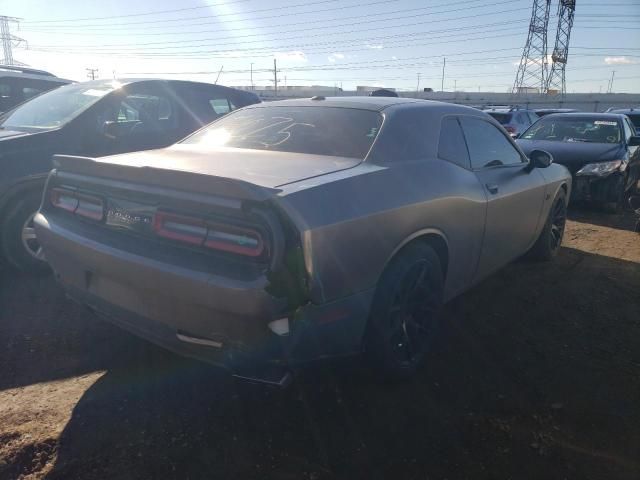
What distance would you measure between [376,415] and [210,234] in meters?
1.28

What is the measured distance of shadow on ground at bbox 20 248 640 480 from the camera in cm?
212

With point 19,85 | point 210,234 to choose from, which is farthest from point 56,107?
point 210,234

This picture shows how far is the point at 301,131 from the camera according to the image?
3.15m

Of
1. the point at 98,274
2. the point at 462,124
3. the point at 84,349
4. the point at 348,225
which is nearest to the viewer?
the point at 348,225

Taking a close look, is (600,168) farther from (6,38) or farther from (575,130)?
(6,38)

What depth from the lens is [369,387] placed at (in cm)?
273

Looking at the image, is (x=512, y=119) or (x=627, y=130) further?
(x=512, y=119)

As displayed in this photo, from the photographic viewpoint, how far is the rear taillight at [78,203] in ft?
8.32

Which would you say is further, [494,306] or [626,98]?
[626,98]

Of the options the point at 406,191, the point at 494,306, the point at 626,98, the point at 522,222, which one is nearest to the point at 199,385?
the point at 406,191

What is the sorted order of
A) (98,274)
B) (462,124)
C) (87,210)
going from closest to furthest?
(98,274) < (87,210) < (462,124)

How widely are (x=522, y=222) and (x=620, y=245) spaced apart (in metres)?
2.76

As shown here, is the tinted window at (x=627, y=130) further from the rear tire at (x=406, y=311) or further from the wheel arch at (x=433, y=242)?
the rear tire at (x=406, y=311)

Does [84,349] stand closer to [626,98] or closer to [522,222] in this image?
[522,222]
